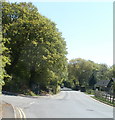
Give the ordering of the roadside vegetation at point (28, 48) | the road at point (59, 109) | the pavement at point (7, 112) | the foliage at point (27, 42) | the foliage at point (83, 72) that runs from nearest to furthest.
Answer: the pavement at point (7, 112), the road at point (59, 109), the foliage at point (27, 42), the roadside vegetation at point (28, 48), the foliage at point (83, 72)

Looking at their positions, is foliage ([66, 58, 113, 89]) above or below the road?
above

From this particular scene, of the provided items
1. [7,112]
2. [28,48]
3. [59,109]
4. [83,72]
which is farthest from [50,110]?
[83,72]

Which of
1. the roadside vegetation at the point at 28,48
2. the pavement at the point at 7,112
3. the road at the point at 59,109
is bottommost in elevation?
the road at the point at 59,109

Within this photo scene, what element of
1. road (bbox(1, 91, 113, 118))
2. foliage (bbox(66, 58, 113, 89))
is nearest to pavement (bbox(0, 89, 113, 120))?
road (bbox(1, 91, 113, 118))

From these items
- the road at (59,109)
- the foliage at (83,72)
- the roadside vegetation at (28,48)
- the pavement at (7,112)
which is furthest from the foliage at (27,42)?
the foliage at (83,72)

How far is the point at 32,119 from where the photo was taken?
39.9ft

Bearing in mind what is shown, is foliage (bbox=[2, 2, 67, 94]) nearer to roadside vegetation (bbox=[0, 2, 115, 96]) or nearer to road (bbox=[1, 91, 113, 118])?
roadside vegetation (bbox=[0, 2, 115, 96])

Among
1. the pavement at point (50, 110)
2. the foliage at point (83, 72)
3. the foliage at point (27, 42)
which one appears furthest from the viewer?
the foliage at point (83, 72)

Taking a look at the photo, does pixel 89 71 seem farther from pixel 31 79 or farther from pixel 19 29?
pixel 19 29

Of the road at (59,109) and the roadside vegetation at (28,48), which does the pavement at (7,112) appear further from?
the roadside vegetation at (28,48)

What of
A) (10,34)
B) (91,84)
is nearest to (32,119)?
(10,34)

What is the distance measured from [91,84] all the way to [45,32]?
71.0 meters

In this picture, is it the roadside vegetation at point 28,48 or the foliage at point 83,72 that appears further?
the foliage at point 83,72

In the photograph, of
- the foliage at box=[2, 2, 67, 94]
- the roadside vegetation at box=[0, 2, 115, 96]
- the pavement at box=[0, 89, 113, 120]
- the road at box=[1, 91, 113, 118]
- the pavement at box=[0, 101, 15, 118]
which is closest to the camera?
the pavement at box=[0, 101, 15, 118]
